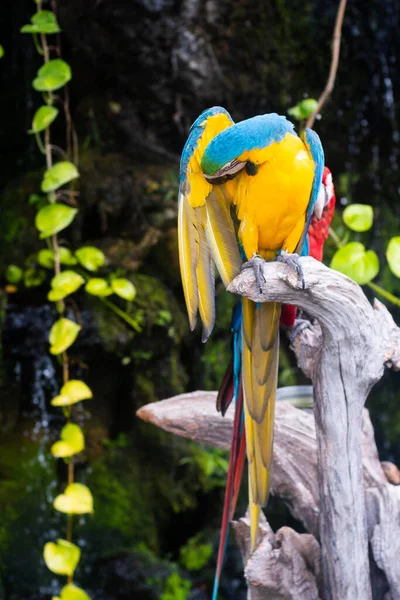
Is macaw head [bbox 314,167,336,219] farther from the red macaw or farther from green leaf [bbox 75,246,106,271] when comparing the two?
green leaf [bbox 75,246,106,271]

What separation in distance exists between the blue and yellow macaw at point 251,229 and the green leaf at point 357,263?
0.32 metres

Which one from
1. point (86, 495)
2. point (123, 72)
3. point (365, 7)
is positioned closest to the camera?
point (86, 495)

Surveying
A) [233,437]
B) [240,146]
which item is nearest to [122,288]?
[233,437]

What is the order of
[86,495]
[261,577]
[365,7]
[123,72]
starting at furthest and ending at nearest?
[365,7], [123,72], [86,495], [261,577]

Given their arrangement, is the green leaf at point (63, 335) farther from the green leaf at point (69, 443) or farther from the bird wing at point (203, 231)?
the bird wing at point (203, 231)

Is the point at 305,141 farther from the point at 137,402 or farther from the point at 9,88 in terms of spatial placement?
the point at 9,88

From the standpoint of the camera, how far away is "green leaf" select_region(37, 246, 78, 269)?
1577 millimetres

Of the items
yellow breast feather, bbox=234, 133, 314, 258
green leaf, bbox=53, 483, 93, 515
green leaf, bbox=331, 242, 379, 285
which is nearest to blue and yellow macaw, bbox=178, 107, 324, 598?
yellow breast feather, bbox=234, 133, 314, 258

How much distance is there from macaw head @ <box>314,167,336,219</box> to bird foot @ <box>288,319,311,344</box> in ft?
0.58

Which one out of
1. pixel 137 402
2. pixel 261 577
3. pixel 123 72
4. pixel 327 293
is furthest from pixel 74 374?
pixel 327 293

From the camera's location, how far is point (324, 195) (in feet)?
3.51

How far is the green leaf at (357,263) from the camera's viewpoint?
1241 millimetres

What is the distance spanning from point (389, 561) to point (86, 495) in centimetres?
72

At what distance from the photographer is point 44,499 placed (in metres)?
1.89
